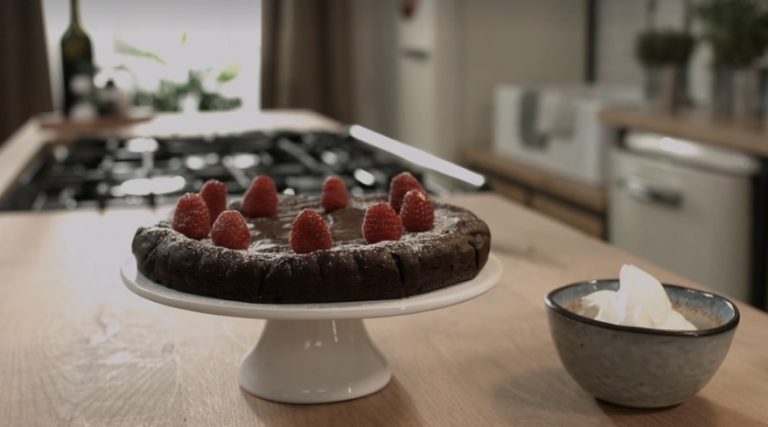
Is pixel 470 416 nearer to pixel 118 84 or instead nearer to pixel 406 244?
pixel 406 244

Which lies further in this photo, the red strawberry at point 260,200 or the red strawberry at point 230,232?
the red strawberry at point 260,200

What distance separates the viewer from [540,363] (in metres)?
1.07

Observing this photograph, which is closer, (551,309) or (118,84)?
(551,309)

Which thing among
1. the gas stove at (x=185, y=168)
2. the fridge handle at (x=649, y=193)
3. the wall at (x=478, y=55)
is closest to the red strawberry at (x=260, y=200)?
the gas stove at (x=185, y=168)

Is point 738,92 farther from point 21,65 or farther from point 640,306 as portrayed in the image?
point 21,65

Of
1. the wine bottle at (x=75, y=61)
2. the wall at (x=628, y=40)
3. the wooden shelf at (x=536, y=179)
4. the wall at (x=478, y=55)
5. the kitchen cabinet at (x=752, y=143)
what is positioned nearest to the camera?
the kitchen cabinet at (x=752, y=143)

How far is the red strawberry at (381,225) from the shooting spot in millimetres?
980

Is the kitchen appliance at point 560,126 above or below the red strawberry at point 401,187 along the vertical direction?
below

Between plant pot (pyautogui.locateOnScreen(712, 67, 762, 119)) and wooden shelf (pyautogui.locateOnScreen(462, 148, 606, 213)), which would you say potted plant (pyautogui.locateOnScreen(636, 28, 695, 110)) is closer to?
plant pot (pyautogui.locateOnScreen(712, 67, 762, 119))

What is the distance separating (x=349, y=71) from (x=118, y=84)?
5.86 feet

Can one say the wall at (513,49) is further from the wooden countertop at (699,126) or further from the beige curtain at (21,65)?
the beige curtain at (21,65)

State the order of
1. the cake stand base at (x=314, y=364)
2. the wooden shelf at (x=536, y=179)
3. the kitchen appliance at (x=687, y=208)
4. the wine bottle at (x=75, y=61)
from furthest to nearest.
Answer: the wine bottle at (x=75, y=61)
the wooden shelf at (x=536, y=179)
the kitchen appliance at (x=687, y=208)
the cake stand base at (x=314, y=364)

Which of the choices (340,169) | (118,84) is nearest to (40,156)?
(118,84)

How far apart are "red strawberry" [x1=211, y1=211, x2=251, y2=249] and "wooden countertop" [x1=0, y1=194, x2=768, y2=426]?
0.15 m
